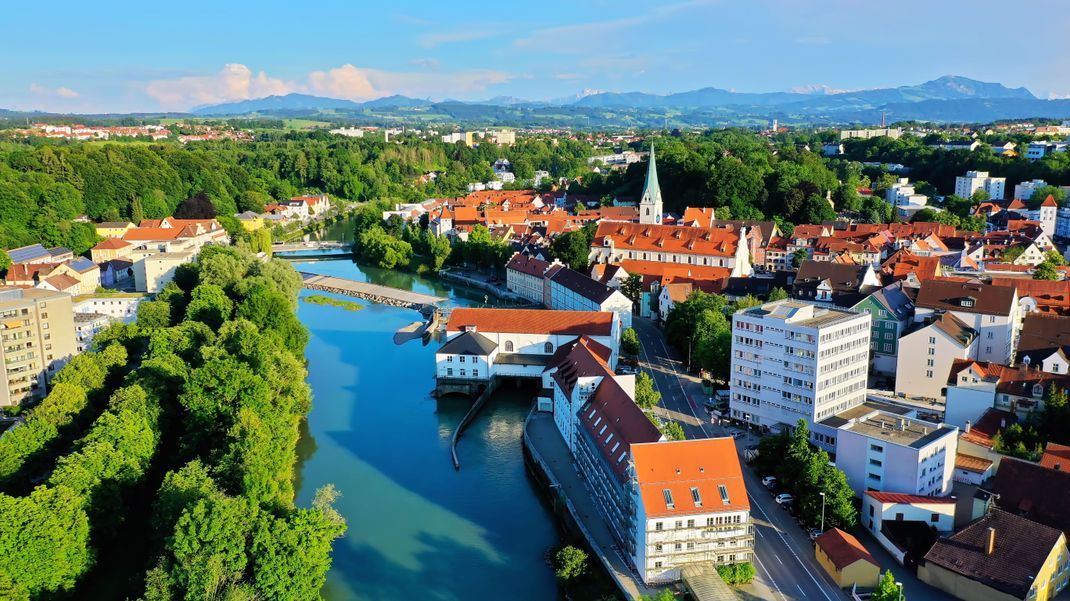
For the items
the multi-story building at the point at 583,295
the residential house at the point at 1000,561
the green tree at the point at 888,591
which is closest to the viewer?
the green tree at the point at 888,591

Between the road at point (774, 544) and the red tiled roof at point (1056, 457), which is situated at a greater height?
the red tiled roof at point (1056, 457)

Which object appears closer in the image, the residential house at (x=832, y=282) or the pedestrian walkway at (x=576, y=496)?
the pedestrian walkway at (x=576, y=496)

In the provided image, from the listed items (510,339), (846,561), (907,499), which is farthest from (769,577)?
(510,339)

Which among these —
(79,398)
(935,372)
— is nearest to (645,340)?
(935,372)

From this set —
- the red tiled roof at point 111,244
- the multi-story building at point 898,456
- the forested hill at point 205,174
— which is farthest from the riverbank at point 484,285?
the multi-story building at point 898,456

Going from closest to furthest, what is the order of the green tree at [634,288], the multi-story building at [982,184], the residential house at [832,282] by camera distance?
the residential house at [832,282] < the green tree at [634,288] < the multi-story building at [982,184]

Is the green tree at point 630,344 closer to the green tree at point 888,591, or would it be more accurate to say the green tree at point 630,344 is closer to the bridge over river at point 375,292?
the bridge over river at point 375,292

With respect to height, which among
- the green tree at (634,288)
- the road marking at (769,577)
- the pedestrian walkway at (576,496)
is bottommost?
the road marking at (769,577)
